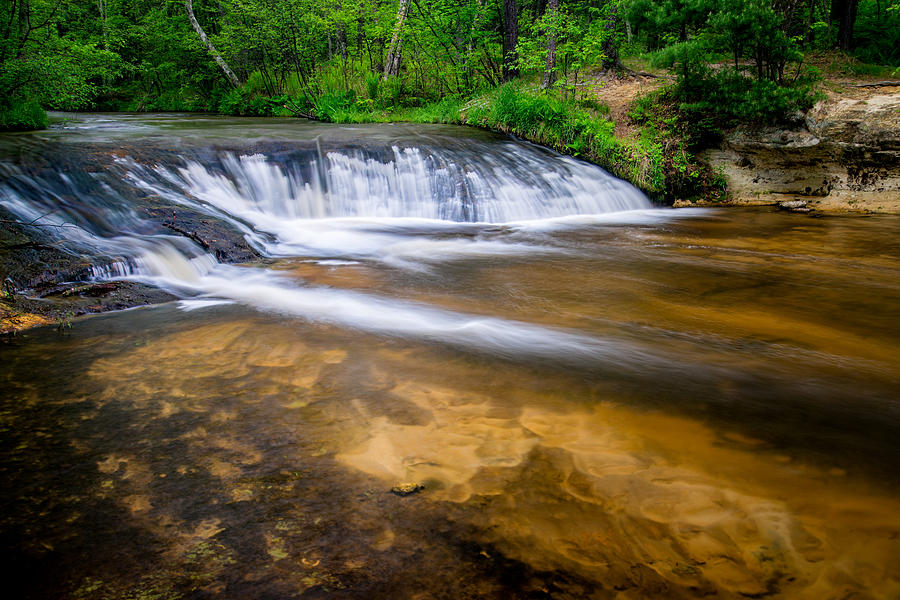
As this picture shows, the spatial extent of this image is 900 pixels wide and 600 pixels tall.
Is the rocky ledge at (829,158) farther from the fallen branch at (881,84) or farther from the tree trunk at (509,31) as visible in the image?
the tree trunk at (509,31)

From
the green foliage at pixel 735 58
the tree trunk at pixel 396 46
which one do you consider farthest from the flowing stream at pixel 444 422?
the tree trunk at pixel 396 46

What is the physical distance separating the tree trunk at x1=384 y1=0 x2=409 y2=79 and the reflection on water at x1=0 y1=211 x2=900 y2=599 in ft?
44.8

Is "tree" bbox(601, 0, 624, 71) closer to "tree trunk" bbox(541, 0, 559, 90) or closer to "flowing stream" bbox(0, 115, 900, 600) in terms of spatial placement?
"tree trunk" bbox(541, 0, 559, 90)

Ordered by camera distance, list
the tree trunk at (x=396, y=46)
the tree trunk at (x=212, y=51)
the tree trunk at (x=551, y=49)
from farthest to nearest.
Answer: the tree trunk at (x=212, y=51)
the tree trunk at (x=396, y=46)
the tree trunk at (x=551, y=49)

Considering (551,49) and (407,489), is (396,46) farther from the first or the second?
(407,489)

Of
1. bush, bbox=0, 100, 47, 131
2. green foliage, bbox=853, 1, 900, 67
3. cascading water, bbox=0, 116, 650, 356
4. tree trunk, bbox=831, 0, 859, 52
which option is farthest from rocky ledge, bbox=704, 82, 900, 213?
bush, bbox=0, 100, 47, 131

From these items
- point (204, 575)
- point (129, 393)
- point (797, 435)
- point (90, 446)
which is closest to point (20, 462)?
point (90, 446)

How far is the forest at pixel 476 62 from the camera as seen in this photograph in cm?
941

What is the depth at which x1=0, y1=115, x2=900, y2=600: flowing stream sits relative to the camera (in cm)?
166

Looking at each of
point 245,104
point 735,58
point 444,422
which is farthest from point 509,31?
point 444,422

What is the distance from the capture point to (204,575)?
5.25 feet

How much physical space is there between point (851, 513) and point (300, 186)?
7.79 meters

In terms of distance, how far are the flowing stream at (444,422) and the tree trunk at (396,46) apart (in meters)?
11.5

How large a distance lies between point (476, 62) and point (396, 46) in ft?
11.2
